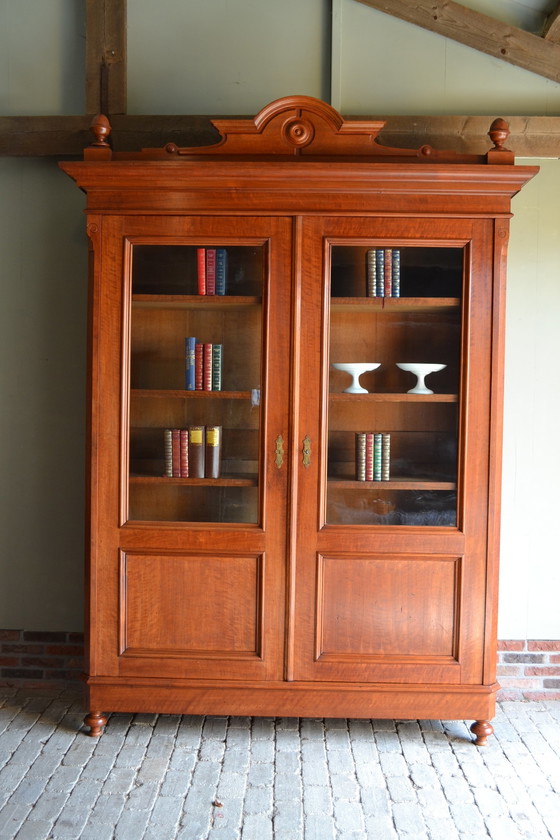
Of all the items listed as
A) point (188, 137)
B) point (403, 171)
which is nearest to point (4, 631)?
point (188, 137)

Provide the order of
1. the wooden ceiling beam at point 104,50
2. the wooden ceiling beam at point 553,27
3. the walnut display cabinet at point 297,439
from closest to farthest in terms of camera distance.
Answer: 1. the walnut display cabinet at point 297,439
2. the wooden ceiling beam at point 553,27
3. the wooden ceiling beam at point 104,50

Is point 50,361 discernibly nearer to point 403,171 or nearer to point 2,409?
point 2,409

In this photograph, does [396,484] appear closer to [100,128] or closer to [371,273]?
[371,273]

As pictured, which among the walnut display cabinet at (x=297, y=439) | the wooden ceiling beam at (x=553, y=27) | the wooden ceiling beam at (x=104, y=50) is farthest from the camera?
the wooden ceiling beam at (x=104, y=50)

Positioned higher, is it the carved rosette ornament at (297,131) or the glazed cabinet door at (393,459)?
the carved rosette ornament at (297,131)

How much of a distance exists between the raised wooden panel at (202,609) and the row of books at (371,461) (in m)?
0.53

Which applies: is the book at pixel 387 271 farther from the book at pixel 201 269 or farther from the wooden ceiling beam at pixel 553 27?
the wooden ceiling beam at pixel 553 27

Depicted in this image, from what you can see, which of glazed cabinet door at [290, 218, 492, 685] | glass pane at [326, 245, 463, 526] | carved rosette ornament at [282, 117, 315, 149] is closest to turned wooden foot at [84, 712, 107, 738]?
glazed cabinet door at [290, 218, 492, 685]

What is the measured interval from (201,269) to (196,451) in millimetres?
713

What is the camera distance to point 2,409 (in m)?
3.52

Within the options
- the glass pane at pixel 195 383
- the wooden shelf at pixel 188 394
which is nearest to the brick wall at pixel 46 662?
the glass pane at pixel 195 383

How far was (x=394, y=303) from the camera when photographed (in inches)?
118

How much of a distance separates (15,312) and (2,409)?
447 mm

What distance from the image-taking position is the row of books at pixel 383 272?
9.73 feet
